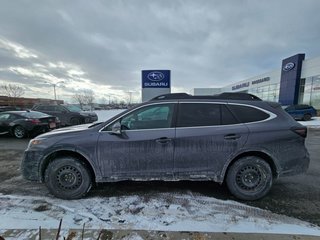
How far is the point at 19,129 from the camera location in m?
9.95

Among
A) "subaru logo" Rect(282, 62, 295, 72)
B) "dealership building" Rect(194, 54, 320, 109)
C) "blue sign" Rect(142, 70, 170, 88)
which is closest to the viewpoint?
"blue sign" Rect(142, 70, 170, 88)

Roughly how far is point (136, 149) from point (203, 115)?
129cm

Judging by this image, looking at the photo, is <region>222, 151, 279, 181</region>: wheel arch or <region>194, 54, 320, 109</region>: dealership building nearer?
<region>222, 151, 279, 181</region>: wheel arch

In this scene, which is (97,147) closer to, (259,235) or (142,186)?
(142,186)

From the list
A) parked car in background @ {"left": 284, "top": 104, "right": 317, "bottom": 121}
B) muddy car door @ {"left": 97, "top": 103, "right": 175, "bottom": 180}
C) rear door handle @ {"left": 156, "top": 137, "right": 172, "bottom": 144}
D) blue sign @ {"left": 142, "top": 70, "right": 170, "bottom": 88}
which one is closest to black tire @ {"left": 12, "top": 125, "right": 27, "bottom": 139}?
blue sign @ {"left": 142, "top": 70, "right": 170, "bottom": 88}

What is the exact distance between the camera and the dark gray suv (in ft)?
11.5

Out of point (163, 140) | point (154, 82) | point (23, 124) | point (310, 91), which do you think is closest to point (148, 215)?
point (163, 140)

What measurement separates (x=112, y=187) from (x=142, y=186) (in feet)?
1.91

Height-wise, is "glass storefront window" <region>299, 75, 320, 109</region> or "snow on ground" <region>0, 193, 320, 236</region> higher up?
"glass storefront window" <region>299, 75, 320, 109</region>

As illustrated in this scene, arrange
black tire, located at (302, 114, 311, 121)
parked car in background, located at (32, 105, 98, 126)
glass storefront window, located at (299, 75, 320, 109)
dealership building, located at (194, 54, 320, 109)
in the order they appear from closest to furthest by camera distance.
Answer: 1. parked car in background, located at (32, 105, 98, 126)
2. black tire, located at (302, 114, 311, 121)
3. glass storefront window, located at (299, 75, 320, 109)
4. dealership building, located at (194, 54, 320, 109)

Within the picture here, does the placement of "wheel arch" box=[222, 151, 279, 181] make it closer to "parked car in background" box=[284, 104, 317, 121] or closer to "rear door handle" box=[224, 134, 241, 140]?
"rear door handle" box=[224, 134, 241, 140]

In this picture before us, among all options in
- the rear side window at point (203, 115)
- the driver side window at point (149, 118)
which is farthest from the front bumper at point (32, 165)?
the rear side window at point (203, 115)

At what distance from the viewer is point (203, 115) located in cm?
362

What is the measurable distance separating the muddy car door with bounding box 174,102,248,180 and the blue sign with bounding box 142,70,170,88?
9938mm
